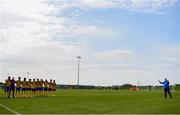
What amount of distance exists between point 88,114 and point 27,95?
1084 inches

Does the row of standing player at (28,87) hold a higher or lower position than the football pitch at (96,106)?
higher

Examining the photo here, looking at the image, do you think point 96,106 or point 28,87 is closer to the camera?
point 96,106

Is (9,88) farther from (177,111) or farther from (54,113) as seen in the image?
(177,111)

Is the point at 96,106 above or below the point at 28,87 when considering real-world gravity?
below

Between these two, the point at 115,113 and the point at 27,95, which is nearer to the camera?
the point at 115,113

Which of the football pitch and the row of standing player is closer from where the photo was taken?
the football pitch

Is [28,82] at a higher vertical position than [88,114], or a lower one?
higher

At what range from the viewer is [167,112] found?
75.7 ft

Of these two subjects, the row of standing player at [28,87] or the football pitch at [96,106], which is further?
the row of standing player at [28,87]

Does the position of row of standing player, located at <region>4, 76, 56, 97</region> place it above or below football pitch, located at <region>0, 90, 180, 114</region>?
above

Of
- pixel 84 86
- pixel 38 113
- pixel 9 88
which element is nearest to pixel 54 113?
pixel 38 113

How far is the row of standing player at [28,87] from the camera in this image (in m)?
47.0

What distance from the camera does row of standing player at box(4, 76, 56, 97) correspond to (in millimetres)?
47031

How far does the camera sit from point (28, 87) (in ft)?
160
